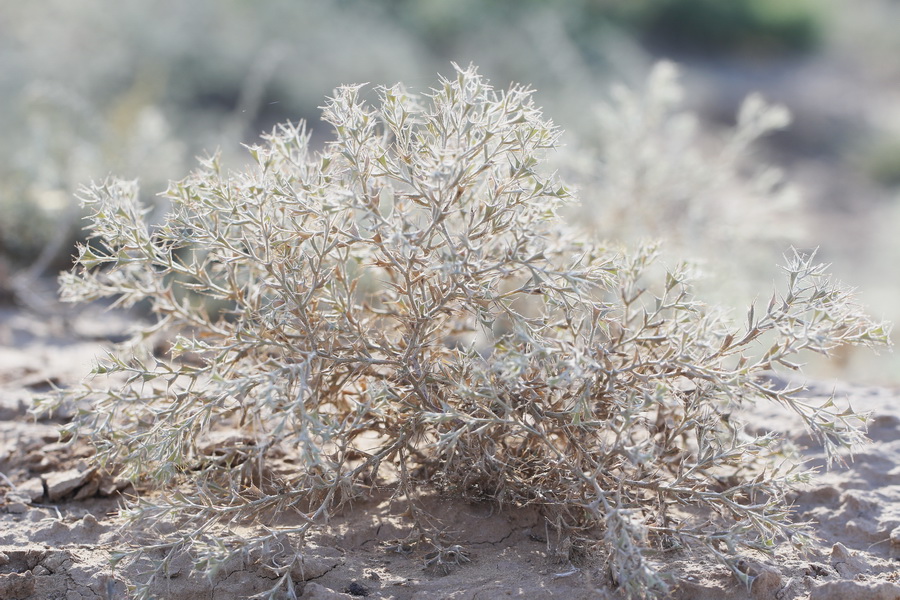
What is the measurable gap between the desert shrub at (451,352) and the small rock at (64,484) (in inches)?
16.6

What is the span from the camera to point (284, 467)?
9.59 ft

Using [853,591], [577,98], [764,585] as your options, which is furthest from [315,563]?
[577,98]

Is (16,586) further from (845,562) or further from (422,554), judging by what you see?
(845,562)

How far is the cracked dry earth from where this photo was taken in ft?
7.70

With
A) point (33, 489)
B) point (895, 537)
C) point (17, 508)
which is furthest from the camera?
point (33, 489)

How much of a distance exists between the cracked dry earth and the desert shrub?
84mm

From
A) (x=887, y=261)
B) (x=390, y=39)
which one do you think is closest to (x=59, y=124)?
(x=390, y=39)

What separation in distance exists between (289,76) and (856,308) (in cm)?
1012

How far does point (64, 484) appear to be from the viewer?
2.86m

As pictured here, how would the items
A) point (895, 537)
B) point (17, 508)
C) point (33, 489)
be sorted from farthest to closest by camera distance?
point (33, 489) → point (17, 508) → point (895, 537)

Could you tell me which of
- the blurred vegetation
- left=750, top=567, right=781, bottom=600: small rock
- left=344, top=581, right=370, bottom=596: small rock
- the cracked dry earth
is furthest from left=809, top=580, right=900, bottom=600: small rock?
the blurred vegetation

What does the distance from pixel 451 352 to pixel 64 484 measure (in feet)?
4.70

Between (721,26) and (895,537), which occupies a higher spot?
(721,26)

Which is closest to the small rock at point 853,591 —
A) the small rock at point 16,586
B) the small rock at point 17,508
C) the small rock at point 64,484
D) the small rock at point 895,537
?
Result: the small rock at point 895,537
